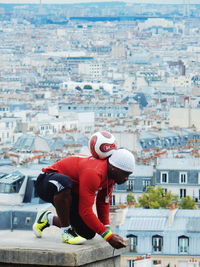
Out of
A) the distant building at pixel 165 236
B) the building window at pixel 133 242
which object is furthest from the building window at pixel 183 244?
the building window at pixel 133 242

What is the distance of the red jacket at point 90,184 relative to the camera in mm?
5125

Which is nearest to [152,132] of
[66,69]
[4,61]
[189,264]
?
[189,264]

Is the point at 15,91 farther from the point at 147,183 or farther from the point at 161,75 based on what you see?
the point at 147,183

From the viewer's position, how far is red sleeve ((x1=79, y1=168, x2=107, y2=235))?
16.8 feet

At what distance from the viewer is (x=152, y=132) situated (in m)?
52.6

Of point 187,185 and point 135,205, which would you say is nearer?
point 135,205

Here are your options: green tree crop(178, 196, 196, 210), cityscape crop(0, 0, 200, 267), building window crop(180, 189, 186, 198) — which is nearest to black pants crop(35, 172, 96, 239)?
cityscape crop(0, 0, 200, 267)

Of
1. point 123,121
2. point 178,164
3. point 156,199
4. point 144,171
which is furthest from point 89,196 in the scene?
point 123,121

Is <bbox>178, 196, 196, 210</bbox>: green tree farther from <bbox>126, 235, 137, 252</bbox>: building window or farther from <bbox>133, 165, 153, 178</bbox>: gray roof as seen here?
<bbox>126, 235, 137, 252</bbox>: building window

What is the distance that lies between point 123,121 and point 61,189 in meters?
58.3

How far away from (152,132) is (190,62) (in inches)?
3813

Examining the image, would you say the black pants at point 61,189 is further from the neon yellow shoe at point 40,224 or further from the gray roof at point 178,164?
the gray roof at point 178,164

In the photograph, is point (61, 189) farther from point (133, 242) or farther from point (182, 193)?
point (182, 193)

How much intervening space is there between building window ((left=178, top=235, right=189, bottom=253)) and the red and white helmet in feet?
40.7
